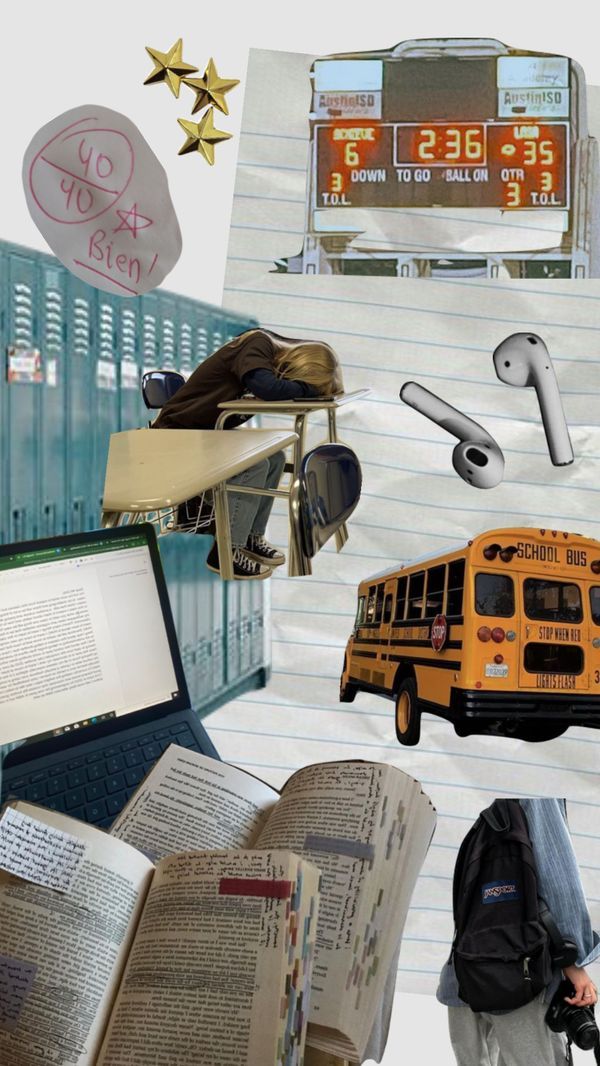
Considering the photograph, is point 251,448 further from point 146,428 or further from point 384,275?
point 384,275

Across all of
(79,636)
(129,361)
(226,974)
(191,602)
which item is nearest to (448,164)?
(129,361)

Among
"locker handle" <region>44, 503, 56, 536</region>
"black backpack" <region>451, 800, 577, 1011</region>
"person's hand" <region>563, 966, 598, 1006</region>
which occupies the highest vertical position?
"locker handle" <region>44, 503, 56, 536</region>

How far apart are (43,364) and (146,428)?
0.24 meters

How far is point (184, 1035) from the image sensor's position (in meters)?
1.00

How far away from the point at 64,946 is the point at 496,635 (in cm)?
77

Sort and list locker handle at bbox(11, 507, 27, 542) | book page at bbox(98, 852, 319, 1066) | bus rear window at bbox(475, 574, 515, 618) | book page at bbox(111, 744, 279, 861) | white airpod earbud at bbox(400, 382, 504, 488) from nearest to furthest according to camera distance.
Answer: book page at bbox(98, 852, 319, 1066), book page at bbox(111, 744, 279, 861), locker handle at bbox(11, 507, 27, 542), bus rear window at bbox(475, 574, 515, 618), white airpod earbud at bbox(400, 382, 504, 488)

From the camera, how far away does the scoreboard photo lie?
1.62 m

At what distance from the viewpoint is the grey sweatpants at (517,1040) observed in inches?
56.4

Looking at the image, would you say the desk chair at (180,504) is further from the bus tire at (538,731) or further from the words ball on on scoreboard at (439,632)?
the bus tire at (538,731)

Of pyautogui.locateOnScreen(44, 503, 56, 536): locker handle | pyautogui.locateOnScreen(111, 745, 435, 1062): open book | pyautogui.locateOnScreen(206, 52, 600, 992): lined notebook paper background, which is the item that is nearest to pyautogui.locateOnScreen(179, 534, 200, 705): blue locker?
pyautogui.locateOnScreen(206, 52, 600, 992): lined notebook paper background

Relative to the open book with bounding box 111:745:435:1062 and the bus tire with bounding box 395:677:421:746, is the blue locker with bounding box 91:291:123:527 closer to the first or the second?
the open book with bounding box 111:745:435:1062

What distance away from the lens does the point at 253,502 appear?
5.26 feet

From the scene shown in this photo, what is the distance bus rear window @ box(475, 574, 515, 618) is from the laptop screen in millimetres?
455

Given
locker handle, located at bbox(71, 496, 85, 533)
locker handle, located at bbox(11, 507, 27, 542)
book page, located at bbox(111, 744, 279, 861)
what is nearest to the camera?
book page, located at bbox(111, 744, 279, 861)
